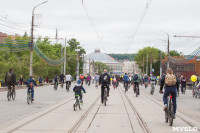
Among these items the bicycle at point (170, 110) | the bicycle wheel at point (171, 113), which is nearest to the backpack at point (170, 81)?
the bicycle at point (170, 110)

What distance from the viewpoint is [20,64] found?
58188 millimetres

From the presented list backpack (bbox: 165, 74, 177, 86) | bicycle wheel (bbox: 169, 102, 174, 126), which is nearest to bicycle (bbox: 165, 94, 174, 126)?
bicycle wheel (bbox: 169, 102, 174, 126)

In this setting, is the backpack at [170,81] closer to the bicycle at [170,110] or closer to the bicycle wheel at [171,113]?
the bicycle at [170,110]

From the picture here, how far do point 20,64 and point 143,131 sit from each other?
5153 cm

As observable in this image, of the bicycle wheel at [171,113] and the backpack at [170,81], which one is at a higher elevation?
the backpack at [170,81]

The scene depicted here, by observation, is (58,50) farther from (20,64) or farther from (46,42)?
(20,64)

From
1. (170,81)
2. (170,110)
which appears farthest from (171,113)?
(170,81)

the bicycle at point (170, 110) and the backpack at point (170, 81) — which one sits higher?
the backpack at point (170, 81)

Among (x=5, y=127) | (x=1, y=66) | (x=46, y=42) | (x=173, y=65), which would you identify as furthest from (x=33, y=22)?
(x=173, y=65)

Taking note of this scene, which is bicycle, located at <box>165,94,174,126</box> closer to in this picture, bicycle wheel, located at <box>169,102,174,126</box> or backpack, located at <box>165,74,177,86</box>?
bicycle wheel, located at <box>169,102,174,126</box>

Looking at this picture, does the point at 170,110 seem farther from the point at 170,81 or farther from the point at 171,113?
the point at 170,81

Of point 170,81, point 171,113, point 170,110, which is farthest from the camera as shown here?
point 170,81

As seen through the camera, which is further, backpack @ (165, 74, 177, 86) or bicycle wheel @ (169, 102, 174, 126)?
backpack @ (165, 74, 177, 86)

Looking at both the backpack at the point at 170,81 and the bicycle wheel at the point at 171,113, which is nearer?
the bicycle wheel at the point at 171,113
